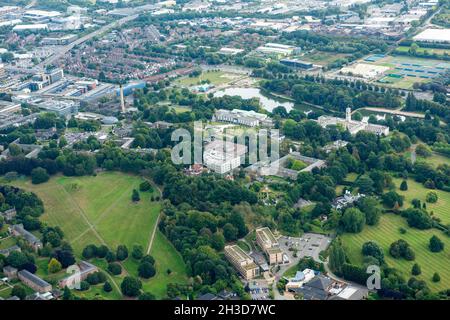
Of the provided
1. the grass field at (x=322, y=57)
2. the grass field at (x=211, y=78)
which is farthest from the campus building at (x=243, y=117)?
the grass field at (x=322, y=57)

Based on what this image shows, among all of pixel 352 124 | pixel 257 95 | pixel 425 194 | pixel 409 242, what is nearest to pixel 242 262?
pixel 409 242

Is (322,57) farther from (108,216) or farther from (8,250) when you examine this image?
(8,250)

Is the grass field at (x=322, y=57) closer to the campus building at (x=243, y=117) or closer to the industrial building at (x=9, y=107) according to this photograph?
the campus building at (x=243, y=117)

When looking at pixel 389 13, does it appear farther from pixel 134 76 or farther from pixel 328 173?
pixel 328 173

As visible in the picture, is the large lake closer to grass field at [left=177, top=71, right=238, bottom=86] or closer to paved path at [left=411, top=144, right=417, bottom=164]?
grass field at [left=177, top=71, right=238, bottom=86]

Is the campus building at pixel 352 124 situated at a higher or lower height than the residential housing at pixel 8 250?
lower

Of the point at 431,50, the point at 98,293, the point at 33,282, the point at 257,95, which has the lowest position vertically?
the point at 257,95
